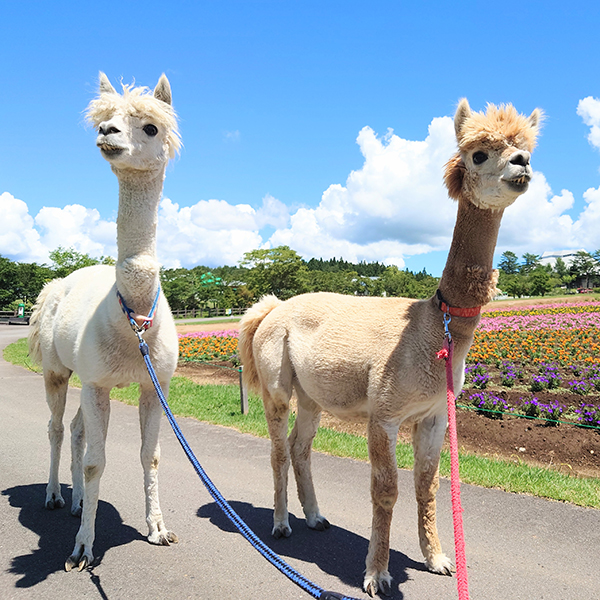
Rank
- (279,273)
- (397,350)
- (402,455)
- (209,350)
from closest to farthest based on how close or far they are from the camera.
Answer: (397,350)
(402,455)
(209,350)
(279,273)

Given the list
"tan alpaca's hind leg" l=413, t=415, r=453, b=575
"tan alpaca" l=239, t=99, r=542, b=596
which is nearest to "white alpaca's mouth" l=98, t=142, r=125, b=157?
"tan alpaca" l=239, t=99, r=542, b=596

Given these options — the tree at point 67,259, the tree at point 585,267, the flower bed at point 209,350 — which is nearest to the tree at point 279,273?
the tree at point 67,259

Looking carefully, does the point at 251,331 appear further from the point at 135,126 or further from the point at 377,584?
the point at 377,584

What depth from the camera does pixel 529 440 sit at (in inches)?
260

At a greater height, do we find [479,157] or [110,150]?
[110,150]

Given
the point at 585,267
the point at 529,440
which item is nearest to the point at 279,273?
the point at 529,440

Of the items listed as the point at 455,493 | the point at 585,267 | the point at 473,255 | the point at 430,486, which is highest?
the point at 585,267

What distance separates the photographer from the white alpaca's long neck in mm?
3316

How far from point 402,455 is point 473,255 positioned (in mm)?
3676

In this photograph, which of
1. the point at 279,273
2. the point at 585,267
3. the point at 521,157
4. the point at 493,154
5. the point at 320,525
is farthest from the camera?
the point at 585,267

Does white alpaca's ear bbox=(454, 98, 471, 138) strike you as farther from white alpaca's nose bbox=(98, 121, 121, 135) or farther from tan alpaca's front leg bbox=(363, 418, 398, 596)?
white alpaca's nose bbox=(98, 121, 121, 135)

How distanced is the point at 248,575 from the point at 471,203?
9.59 feet

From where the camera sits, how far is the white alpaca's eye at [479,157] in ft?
8.80

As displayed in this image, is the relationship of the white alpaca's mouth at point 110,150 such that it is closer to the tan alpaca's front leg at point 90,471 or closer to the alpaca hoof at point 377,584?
the tan alpaca's front leg at point 90,471
